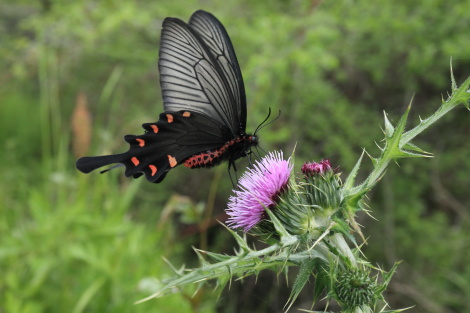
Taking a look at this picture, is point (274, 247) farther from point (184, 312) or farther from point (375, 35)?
point (375, 35)

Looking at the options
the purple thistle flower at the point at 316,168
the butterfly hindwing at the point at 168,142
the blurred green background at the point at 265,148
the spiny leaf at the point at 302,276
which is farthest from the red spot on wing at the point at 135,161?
the blurred green background at the point at 265,148

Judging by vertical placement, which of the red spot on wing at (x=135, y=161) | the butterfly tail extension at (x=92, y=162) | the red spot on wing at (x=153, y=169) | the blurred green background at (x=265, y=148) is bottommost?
the blurred green background at (x=265, y=148)

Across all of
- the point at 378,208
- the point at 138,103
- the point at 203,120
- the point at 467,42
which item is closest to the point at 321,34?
the point at 467,42

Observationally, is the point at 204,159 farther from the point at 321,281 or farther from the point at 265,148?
the point at 265,148

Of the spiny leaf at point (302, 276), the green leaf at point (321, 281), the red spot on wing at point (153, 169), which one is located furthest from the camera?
the red spot on wing at point (153, 169)

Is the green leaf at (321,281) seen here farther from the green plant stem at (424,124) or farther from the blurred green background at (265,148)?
the blurred green background at (265,148)

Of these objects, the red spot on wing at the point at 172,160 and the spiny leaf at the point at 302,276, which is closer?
the spiny leaf at the point at 302,276

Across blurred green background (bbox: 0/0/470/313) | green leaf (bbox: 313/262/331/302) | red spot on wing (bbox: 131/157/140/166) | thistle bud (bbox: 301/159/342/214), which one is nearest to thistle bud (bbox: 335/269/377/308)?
green leaf (bbox: 313/262/331/302)

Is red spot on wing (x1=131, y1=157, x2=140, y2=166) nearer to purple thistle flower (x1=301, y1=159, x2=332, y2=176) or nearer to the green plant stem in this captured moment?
purple thistle flower (x1=301, y1=159, x2=332, y2=176)
